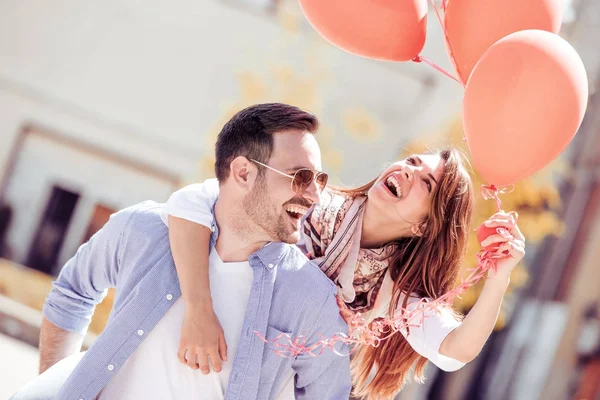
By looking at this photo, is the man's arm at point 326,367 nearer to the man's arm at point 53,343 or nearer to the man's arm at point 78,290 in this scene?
the man's arm at point 78,290

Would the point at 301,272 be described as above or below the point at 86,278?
above

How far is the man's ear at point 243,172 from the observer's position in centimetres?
217

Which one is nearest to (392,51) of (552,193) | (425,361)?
(425,361)

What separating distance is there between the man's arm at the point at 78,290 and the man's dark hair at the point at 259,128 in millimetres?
369

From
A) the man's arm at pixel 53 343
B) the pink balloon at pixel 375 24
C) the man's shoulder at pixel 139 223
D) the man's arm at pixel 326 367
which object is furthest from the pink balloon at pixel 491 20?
the man's arm at pixel 53 343

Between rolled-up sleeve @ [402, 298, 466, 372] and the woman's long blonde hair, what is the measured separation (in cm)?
10

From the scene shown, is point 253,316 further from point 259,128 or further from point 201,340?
point 259,128

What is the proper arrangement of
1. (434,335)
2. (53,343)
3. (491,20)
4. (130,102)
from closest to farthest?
1. (491,20)
2. (434,335)
3. (53,343)
4. (130,102)

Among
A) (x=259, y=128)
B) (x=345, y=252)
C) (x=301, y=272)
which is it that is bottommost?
(x=301, y=272)

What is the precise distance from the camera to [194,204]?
2260mm

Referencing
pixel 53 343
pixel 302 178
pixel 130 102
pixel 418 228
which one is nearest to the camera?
pixel 302 178

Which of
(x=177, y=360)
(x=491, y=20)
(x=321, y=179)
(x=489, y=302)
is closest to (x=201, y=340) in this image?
(x=177, y=360)

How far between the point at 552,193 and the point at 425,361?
4.22m

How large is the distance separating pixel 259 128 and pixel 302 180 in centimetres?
20
